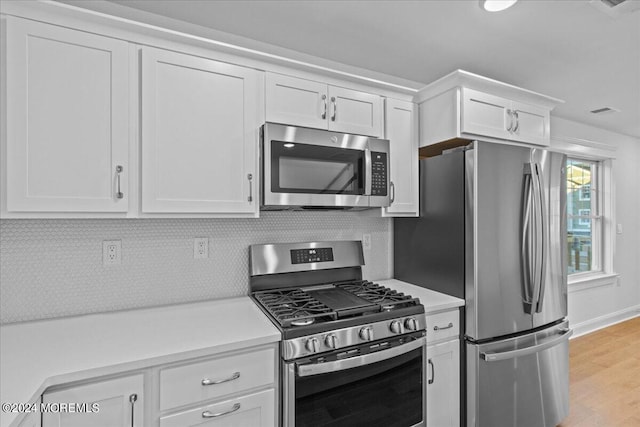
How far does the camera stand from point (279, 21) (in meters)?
1.91

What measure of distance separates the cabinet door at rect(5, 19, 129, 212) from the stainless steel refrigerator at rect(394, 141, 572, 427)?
70.6 inches

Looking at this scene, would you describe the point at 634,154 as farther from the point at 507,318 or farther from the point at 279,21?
the point at 279,21

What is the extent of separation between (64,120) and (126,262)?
0.77 metres

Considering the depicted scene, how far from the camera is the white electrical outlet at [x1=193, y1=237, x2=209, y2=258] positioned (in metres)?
1.96

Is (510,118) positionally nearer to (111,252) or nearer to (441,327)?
(441,327)

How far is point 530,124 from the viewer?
7.86 ft

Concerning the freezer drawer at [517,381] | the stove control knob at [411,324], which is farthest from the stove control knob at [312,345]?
the freezer drawer at [517,381]

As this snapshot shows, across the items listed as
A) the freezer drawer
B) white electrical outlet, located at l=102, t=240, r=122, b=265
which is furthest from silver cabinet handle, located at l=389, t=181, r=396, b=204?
white electrical outlet, located at l=102, t=240, r=122, b=265

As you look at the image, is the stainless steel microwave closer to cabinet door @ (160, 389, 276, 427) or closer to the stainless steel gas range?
the stainless steel gas range

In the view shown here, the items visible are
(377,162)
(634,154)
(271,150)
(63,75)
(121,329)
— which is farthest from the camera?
(634,154)

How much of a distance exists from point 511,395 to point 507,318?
46 centimetres

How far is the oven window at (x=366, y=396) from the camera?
4.93 ft

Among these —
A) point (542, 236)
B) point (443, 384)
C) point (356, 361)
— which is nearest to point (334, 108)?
point (356, 361)

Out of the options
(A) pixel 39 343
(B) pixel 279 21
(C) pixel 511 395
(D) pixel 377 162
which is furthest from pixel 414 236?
(A) pixel 39 343
